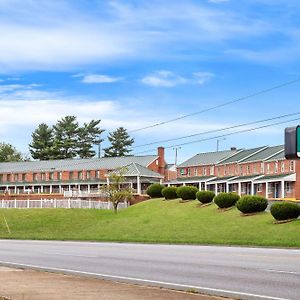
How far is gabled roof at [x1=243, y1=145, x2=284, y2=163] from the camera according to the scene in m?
A: 83.4

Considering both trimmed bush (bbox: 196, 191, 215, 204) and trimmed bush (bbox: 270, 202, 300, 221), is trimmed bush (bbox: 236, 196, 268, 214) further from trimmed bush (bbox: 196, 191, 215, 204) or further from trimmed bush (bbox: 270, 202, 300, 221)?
trimmed bush (bbox: 196, 191, 215, 204)

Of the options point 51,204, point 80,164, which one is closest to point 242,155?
point 51,204

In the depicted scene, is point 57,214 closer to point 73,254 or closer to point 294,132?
point 73,254

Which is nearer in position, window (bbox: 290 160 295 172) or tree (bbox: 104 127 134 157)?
window (bbox: 290 160 295 172)

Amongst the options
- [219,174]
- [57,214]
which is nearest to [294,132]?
[57,214]

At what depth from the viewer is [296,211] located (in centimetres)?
4178

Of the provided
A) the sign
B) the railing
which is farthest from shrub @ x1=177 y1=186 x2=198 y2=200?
the sign

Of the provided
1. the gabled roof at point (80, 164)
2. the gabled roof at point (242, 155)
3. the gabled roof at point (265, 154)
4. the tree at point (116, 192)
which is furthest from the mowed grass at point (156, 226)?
the gabled roof at point (80, 164)

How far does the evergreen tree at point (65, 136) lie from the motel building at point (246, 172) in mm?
44314

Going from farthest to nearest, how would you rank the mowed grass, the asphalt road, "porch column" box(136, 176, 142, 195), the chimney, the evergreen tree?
1. the evergreen tree
2. the chimney
3. "porch column" box(136, 176, 142, 195)
4. the mowed grass
5. the asphalt road

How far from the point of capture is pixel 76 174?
108 meters

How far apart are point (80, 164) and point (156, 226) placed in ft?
192

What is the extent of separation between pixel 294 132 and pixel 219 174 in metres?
87.4

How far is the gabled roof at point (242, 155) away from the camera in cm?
8959
